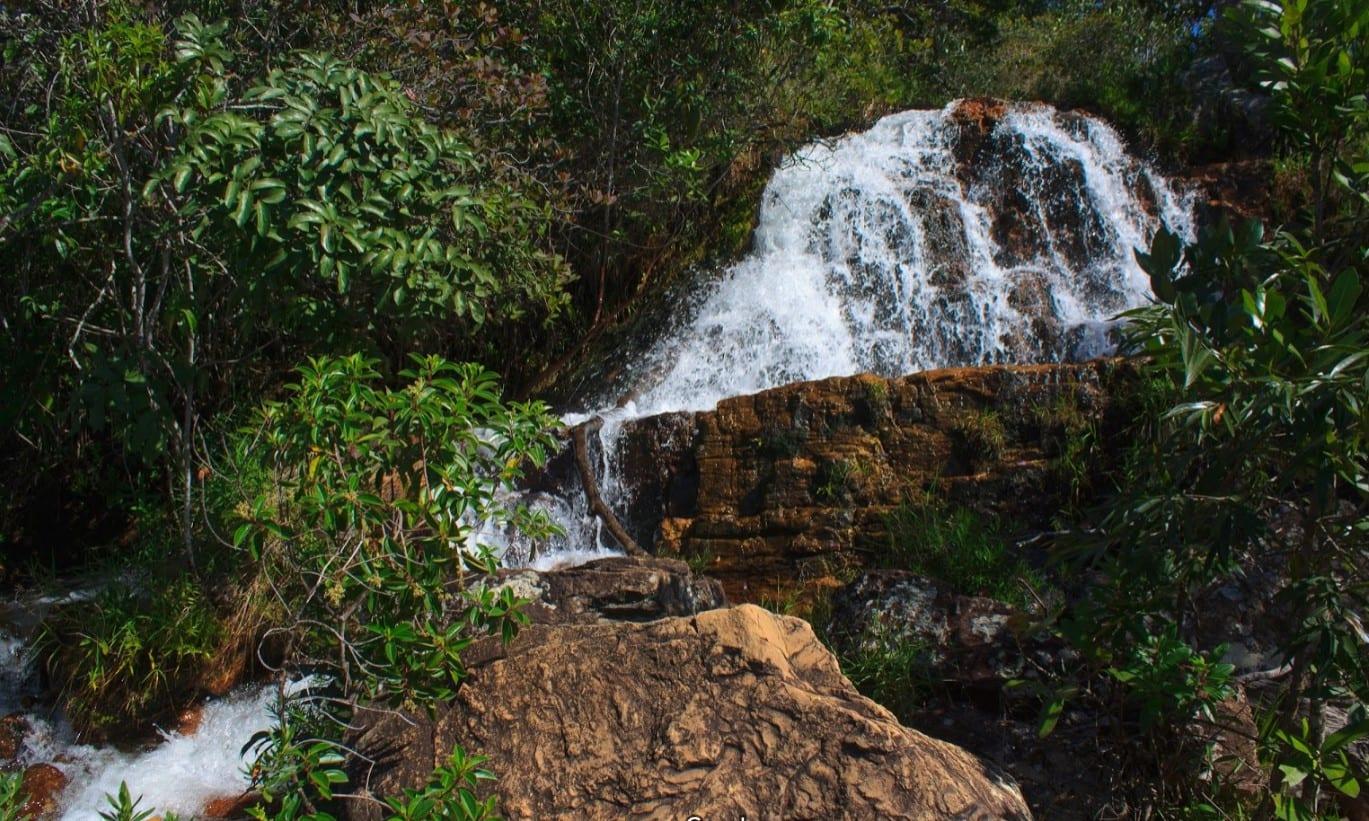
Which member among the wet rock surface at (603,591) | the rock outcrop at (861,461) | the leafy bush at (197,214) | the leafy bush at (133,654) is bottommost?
the leafy bush at (133,654)

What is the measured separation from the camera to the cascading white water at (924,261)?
31.1 feet

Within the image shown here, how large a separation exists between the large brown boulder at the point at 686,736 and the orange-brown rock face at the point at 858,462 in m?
3.15

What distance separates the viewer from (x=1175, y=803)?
4398mm

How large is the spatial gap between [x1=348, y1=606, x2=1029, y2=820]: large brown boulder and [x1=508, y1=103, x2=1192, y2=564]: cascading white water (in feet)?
14.9

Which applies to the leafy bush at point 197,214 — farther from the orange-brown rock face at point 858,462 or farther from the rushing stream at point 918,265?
the rushing stream at point 918,265

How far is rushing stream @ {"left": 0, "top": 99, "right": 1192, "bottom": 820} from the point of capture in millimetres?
9430

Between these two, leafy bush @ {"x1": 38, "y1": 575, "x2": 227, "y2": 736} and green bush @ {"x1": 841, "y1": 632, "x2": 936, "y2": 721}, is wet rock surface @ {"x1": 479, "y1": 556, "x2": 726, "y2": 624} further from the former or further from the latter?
leafy bush @ {"x1": 38, "y1": 575, "x2": 227, "y2": 736}

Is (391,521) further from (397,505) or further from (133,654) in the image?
(133,654)

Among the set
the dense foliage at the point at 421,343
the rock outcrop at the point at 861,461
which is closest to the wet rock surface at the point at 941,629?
the dense foliage at the point at 421,343

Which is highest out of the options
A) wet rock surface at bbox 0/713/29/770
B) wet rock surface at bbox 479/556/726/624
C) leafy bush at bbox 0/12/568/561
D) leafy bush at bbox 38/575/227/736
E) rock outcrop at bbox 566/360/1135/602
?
leafy bush at bbox 0/12/568/561

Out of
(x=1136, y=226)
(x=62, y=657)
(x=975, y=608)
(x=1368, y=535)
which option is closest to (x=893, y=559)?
(x=975, y=608)

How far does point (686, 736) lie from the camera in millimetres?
3508

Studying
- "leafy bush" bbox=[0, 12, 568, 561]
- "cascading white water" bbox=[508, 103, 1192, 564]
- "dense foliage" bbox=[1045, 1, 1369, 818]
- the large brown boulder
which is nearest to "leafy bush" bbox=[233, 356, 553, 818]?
the large brown boulder

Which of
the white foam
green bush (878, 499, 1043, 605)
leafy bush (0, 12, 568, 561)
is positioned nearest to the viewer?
leafy bush (0, 12, 568, 561)
